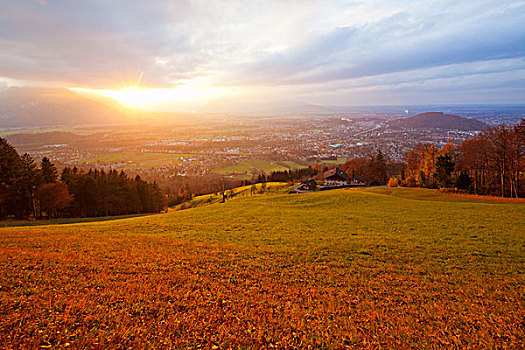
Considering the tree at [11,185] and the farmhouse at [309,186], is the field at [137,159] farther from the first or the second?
the farmhouse at [309,186]

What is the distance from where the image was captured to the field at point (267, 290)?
18.2ft

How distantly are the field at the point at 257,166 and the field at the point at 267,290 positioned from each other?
3347 inches

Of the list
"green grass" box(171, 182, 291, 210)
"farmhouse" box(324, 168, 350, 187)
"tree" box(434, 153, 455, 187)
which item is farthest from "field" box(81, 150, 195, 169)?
"tree" box(434, 153, 455, 187)

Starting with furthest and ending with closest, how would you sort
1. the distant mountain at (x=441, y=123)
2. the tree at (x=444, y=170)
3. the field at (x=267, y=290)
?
the distant mountain at (x=441, y=123) < the tree at (x=444, y=170) < the field at (x=267, y=290)

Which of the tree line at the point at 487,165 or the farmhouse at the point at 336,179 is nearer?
the tree line at the point at 487,165

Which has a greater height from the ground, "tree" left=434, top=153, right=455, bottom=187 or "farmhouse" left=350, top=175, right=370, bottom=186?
"tree" left=434, top=153, right=455, bottom=187

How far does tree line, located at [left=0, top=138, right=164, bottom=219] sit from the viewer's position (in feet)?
107

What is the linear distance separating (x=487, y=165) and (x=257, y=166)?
7926 centimetres

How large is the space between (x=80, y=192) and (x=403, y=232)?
4912 cm

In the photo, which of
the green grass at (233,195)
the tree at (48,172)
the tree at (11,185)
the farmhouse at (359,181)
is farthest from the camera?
the farmhouse at (359,181)

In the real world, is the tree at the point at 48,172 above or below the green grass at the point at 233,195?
above

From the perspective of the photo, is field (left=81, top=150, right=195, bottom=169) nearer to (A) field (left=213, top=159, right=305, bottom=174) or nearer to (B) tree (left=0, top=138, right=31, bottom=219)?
(A) field (left=213, top=159, right=305, bottom=174)

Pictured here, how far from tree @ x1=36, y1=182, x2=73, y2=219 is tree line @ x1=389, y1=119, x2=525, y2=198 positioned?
2448 inches

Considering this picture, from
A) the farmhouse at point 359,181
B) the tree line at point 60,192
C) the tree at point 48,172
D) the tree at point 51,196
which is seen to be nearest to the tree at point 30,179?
the tree line at point 60,192
